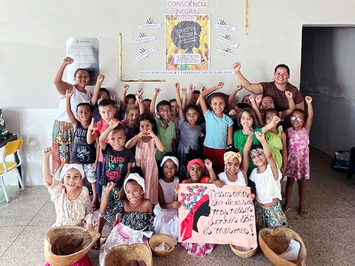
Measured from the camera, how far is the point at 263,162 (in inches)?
108

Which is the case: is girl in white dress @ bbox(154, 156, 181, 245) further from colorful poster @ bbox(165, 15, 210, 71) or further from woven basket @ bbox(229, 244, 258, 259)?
colorful poster @ bbox(165, 15, 210, 71)

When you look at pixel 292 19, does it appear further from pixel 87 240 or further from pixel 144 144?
pixel 87 240

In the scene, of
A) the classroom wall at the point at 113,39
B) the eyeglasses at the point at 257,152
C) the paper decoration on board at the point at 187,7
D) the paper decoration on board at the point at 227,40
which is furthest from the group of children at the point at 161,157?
the paper decoration on board at the point at 187,7

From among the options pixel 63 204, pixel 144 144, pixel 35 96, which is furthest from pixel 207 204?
pixel 35 96

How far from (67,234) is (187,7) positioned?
2848mm

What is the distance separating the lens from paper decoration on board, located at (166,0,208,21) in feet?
12.7

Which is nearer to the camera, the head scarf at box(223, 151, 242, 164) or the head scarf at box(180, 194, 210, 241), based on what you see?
the head scarf at box(180, 194, 210, 241)

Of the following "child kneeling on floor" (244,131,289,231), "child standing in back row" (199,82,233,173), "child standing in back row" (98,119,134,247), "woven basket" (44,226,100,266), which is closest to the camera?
"woven basket" (44,226,100,266)

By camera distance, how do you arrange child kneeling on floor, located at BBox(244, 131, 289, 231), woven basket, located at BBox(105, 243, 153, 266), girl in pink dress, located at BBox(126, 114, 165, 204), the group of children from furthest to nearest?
girl in pink dress, located at BBox(126, 114, 165, 204) < child kneeling on floor, located at BBox(244, 131, 289, 231) < the group of children < woven basket, located at BBox(105, 243, 153, 266)

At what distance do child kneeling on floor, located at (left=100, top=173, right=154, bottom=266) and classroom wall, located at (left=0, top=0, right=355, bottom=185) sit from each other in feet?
5.49

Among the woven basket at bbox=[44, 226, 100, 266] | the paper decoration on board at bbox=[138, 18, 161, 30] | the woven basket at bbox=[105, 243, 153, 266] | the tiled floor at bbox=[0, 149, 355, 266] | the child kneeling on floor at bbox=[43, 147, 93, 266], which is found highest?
the paper decoration on board at bbox=[138, 18, 161, 30]

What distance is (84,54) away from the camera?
3.88 m

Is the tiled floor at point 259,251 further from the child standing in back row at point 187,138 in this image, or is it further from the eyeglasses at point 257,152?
the child standing in back row at point 187,138

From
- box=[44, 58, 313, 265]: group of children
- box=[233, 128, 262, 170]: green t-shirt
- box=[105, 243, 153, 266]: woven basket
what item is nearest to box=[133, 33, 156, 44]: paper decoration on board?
box=[44, 58, 313, 265]: group of children
